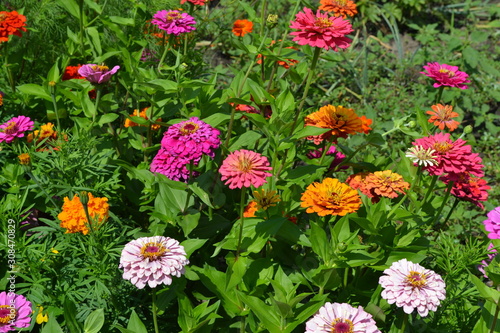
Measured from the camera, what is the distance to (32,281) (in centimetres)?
148

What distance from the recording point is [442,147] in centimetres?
160

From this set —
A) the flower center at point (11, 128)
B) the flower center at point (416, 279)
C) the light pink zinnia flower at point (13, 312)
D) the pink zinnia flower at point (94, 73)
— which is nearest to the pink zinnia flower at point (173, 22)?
the pink zinnia flower at point (94, 73)

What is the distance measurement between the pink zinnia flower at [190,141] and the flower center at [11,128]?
0.55 m

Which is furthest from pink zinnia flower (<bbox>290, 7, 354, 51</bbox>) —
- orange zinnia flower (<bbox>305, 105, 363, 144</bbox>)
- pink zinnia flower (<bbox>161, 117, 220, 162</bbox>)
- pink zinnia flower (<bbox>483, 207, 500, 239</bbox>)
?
pink zinnia flower (<bbox>483, 207, 500, 239</bbox>)

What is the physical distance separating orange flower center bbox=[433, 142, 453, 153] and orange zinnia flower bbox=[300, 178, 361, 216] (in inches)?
11.6

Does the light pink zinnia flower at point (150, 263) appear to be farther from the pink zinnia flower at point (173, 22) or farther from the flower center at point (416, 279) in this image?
the pink zinnia flower at point (173, 22)

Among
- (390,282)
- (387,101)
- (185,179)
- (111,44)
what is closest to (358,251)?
(390,282)

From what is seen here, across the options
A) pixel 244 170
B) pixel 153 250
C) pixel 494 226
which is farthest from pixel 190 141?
pixel 494 226

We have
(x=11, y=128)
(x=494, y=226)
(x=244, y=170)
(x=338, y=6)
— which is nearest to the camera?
(x=244, y=170)

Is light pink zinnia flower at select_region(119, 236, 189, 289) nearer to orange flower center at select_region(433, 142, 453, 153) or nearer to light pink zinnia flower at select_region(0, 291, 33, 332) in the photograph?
light pink zinnia flower at select_region(0, 291, 33, 332)

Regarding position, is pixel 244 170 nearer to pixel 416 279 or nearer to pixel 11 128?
pixel 416 279

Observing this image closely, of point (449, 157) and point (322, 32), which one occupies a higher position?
point (322, 32)

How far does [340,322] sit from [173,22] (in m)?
1.29

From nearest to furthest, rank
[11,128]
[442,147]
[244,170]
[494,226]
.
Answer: [244,170] < [494,226] < [442,147] < [11,128]
